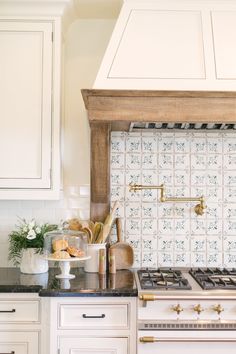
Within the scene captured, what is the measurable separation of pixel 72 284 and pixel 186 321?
62 cm

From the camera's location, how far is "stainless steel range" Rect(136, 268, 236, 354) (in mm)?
1979

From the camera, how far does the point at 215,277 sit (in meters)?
2.31

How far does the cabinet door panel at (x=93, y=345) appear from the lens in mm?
1997

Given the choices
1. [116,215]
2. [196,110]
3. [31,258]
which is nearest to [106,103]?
[196,110]

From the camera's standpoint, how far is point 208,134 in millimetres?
2654

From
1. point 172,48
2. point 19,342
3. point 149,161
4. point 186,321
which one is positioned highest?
point 172,48

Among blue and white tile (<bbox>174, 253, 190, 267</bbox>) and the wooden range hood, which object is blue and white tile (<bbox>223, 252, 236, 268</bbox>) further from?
the wooden range hood

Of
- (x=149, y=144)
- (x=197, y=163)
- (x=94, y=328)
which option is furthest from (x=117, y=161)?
(x=94, y=328)

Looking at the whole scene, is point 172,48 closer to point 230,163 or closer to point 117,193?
point 230,163

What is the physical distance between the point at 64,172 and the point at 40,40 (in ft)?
2.75

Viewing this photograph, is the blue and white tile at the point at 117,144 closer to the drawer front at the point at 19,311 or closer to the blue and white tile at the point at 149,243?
the blue and white tile at the point at 149,243

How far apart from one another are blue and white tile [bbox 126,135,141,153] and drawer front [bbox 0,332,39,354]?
1.27m

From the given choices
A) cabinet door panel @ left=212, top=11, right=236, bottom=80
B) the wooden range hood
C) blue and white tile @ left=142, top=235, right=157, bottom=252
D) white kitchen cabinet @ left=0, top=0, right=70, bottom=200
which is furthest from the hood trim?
blue and white tile @ left=142, top=235, right=157, bottom=252

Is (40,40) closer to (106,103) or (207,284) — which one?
(106,103)
